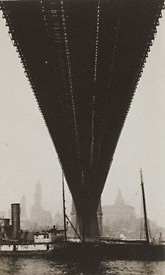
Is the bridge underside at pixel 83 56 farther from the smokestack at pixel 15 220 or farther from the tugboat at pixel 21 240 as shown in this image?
the smokestack at pixel 15 220

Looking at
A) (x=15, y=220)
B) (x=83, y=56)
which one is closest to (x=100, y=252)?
(x=15, y=220)

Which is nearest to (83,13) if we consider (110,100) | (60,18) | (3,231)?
(60,18)

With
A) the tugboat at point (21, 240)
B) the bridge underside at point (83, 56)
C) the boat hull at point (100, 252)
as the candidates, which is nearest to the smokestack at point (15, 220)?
the tugboat at point (21, 240)

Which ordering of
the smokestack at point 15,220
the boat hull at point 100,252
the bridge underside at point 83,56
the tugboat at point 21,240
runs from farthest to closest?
the smokestack at point 15,220 → the tugboat at point 21,240 → the boat hull at point 100,252 → the bridge underside at point 83,56

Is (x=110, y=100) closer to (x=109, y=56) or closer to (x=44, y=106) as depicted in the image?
(x=44, y=106)

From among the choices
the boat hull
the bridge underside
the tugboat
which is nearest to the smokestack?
the tugboat

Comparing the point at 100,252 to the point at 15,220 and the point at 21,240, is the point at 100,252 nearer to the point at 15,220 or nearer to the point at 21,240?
the point at 21,240

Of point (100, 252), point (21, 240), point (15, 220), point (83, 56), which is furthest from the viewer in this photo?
point (15, 220)

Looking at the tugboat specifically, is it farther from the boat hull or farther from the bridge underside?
the bridge underside

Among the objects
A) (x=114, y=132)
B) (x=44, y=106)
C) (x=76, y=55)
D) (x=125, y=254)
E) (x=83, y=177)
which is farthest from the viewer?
(x=83, y=177)
